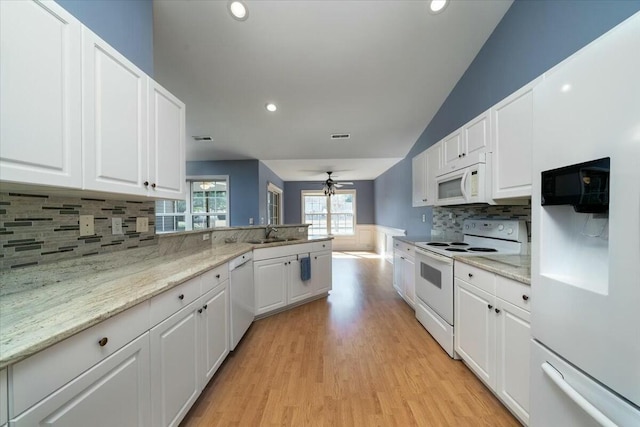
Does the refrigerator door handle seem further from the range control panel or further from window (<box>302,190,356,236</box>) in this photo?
window (<box>302,190,356,236</box>)

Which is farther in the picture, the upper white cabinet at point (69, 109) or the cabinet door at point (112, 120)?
the cabinet door at point (112, 120)

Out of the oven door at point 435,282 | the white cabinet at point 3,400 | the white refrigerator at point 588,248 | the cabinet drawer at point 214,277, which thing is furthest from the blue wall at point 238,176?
the white refrigerator at point 588,248

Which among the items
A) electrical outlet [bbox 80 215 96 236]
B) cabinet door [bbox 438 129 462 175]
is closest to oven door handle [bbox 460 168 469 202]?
cabinet door [bbox 438 129 462 175]

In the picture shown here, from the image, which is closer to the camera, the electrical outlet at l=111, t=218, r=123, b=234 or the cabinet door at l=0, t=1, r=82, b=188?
the cabinet door at l=0, t=1, r=82, b=188

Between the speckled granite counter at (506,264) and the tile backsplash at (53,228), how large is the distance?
94.9 inches

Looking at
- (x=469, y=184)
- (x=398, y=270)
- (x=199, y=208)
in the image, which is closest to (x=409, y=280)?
(x=398, y=270)

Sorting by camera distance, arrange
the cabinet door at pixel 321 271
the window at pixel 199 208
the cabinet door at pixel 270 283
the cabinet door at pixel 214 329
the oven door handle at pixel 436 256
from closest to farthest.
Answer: the cabinet door at pixel 214 329
the oven door handle at pixel 436 256
the cabinet door at pixel 270 283
the cabinet door at pixel 321 271
the window at pixel 199 208

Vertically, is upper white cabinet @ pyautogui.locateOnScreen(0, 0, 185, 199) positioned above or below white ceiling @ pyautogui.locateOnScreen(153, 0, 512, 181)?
below

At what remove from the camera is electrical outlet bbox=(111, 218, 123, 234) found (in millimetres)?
1559

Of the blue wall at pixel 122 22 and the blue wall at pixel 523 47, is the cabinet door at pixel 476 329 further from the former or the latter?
the blue wall at pixel 122 22

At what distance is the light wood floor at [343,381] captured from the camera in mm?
1450

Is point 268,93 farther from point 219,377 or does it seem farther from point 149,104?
point 219,377

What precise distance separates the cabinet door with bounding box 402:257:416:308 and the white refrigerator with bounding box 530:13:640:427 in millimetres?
1882

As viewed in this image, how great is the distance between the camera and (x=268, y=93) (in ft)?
10.5
